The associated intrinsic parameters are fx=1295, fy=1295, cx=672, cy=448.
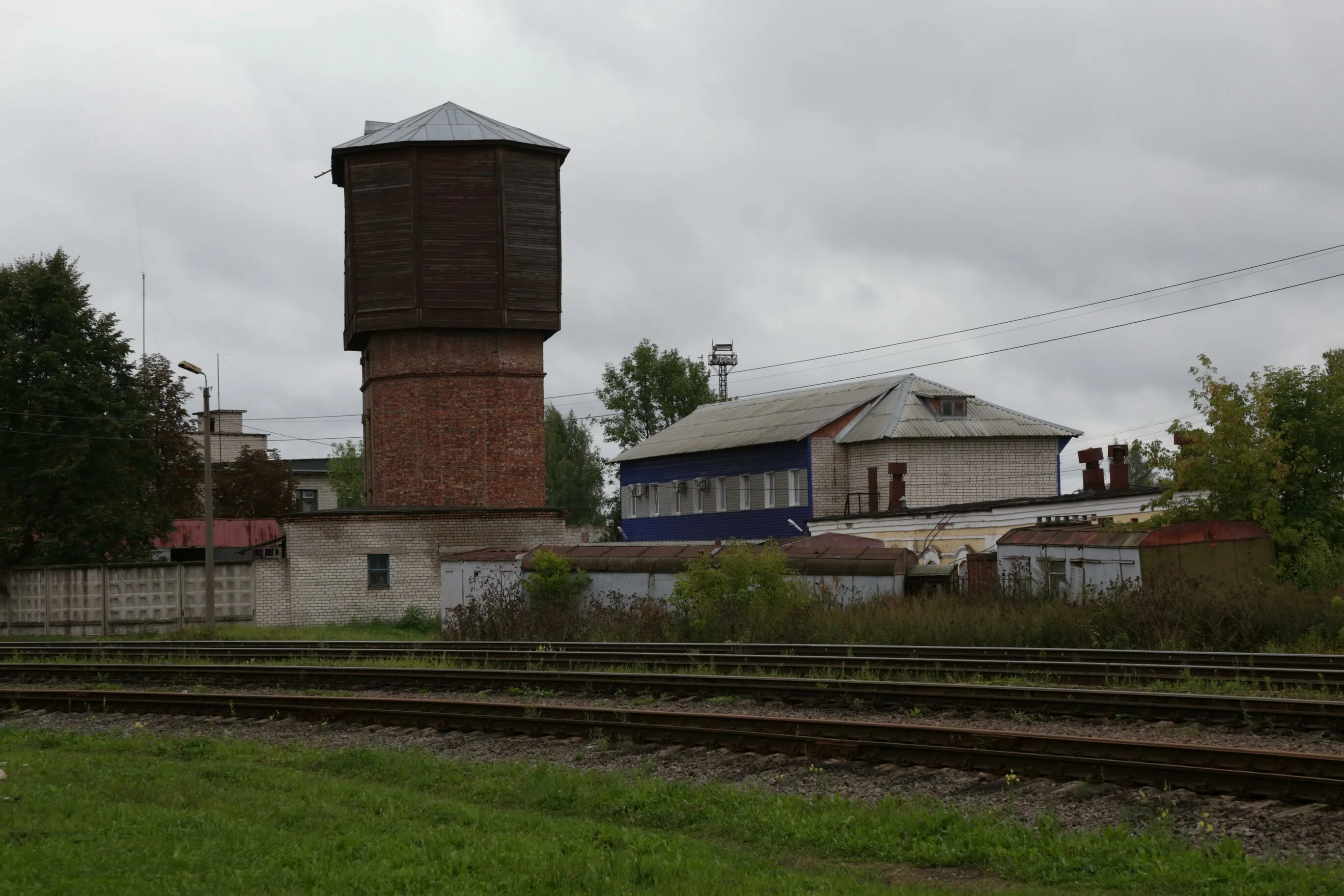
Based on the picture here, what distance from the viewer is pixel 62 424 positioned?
38906mm

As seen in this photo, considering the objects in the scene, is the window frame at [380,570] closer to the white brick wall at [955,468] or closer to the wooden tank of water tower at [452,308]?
the wooden tank of water tower at [452,308]

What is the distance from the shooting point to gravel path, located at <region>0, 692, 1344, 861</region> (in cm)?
889

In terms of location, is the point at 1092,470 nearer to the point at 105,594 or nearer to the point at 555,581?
the point at 555,581

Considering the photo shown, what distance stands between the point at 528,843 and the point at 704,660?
1157cm

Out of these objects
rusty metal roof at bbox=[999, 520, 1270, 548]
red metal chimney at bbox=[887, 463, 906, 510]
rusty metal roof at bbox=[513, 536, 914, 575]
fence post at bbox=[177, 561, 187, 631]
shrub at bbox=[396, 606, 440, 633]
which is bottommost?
shrub at bbox=[396, 606, 440, 633]

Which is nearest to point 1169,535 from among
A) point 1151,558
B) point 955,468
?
point 1151,558

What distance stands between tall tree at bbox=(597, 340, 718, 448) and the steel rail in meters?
50.5

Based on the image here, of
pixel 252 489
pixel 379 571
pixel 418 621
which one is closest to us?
pixel 418 621

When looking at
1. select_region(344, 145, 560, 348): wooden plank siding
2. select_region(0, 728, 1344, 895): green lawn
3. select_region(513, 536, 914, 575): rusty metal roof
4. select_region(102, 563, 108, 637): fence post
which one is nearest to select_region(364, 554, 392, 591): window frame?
select_region(513, 536, 914, 575): rusty metal roof

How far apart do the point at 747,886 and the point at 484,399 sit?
31.4m

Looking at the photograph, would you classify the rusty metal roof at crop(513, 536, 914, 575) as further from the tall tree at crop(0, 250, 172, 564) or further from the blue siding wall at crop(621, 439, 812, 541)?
the tall tree at crop(0, 250, 172, 564)

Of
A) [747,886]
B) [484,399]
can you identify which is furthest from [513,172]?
[747,886]

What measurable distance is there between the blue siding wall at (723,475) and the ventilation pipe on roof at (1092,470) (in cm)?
1145

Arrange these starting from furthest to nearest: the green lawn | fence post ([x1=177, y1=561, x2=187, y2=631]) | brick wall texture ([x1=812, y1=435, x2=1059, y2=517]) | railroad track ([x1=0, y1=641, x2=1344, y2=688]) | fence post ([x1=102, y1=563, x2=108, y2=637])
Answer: brick wall texture ([x1=812, y1=435, x2=1059, y2=517]) < fence post ([x1=102, y1=563, x2=108, y2=637]) < fence post ([x1=177, y1=561, x2=187, y2=631]) < railroad track ([x1=0, y1=641, x2=1344, y2=688]) < the green lawn
